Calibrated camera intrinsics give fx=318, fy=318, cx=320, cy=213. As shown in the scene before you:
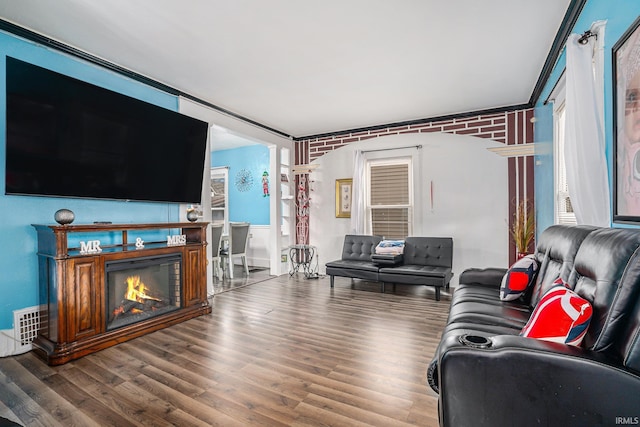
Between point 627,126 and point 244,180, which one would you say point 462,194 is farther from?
point 244,180

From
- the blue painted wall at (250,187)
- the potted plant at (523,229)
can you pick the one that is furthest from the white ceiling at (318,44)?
the blue painted wall at (250,187)

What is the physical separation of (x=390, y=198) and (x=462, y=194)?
1137 millimetres

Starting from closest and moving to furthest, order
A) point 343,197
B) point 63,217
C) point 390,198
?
point 63,217, point 390,198, point 343,197

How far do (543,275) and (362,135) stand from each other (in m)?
4.04

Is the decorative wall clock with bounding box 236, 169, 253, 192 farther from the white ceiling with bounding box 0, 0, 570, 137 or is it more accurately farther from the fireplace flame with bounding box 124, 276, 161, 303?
the fireplace flame with bounding box 124, 276, 161, 303

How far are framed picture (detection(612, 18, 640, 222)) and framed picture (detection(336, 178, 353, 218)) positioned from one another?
412 cm

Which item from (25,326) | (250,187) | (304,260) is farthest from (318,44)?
(250,187)

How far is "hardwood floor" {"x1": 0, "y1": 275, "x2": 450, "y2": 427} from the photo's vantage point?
1775 millimetres

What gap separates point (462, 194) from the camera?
16.1ft

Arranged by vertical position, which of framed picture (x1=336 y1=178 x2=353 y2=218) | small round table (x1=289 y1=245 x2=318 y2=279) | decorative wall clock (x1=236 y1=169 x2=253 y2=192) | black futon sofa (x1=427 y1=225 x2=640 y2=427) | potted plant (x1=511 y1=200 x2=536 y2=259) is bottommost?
small round table (x1=289 y1=245 x2=318 y2=279)

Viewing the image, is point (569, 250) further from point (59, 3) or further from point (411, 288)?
point (59, 3)

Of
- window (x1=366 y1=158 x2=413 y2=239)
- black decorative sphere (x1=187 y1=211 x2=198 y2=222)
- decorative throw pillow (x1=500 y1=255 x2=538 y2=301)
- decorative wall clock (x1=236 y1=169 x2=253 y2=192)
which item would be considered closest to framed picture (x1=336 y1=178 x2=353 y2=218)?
window (x1=366 y1=158 x2=413 y2=239)

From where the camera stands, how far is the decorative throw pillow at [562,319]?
1.28 m

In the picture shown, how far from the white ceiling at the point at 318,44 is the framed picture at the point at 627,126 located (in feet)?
3.30
